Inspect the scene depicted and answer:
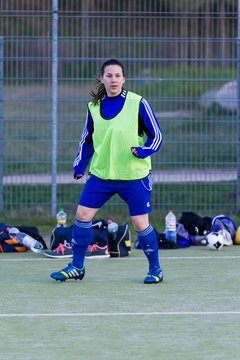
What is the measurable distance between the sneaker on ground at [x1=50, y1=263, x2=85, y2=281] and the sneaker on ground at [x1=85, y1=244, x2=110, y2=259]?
5.95ft

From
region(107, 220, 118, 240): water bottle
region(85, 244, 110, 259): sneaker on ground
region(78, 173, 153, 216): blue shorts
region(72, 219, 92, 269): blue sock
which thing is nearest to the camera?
region(78, 173, 153, 216): blue shorts

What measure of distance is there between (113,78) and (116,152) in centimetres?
62

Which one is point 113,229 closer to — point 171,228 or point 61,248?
point 61,248

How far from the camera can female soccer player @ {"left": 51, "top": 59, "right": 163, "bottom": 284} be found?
29.9 feet

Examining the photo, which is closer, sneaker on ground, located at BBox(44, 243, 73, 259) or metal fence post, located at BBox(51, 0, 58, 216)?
sneaker on ground, located at BBox(44, 243, 73, 259)

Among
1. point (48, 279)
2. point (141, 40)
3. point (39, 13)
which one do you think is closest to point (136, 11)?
point (141, 40)

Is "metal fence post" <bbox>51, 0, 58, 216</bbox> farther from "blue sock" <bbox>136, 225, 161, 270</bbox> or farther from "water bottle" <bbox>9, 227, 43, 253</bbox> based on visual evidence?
"blue sock" <bbox>136, 225, 161, 270</bbox>

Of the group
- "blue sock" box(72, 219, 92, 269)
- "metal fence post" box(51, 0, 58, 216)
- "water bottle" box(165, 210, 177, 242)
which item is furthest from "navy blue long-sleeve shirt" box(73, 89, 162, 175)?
"metal fence post" box(51, 0, 58, 216)

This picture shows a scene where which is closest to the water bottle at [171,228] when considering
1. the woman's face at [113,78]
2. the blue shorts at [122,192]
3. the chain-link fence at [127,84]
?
the chain-link fence at [127,84]

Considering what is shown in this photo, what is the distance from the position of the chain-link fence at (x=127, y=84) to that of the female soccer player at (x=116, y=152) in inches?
169

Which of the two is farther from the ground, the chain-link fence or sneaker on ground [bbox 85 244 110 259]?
the chain-link fence

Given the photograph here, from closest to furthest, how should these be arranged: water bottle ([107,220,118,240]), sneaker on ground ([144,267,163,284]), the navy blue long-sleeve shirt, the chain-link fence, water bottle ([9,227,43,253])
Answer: the navy blue long-sleeve shirt < sneaker on ground ([144,267,163,284]) < water bottle ([107,220,118,240]) < water bottle ([9,227,43,253]) < the chain-link fence

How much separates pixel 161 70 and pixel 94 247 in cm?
324

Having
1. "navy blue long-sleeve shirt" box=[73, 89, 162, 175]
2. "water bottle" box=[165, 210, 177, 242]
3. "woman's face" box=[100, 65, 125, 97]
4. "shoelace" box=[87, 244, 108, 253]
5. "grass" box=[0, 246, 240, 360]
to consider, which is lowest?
"grass" box=[0, 246, 240, 360]
